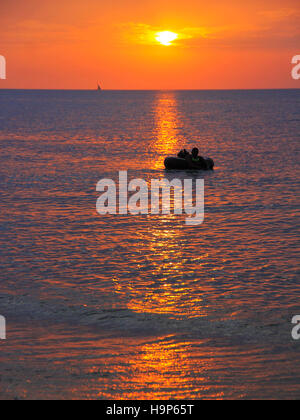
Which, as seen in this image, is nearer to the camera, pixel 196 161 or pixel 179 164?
pixel 196 161

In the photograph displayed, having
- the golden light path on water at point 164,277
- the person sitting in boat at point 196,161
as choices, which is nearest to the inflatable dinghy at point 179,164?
the person sitting in boat at point 196,161

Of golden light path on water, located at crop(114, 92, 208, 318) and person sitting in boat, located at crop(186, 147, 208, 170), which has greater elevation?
person sitting in boat, located at crop(186, 147, 208, 170)

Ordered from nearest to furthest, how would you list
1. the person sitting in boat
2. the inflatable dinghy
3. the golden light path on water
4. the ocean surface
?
the ocean surface → the golden light path on water → the person sitting in boat → the inflatable dinghy

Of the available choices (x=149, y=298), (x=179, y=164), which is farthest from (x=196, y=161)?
(x=149, y=298)

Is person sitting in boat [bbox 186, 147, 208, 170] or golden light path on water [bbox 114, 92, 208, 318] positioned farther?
person sitting in boat [bbox 186, 147, 208, 170]

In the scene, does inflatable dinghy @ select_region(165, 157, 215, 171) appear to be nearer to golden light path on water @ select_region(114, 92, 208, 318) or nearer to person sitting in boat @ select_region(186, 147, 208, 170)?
person sitting in boat @ select_region(186, 147, 208, 170)

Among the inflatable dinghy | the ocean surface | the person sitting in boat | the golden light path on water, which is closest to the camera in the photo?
the ocean surface

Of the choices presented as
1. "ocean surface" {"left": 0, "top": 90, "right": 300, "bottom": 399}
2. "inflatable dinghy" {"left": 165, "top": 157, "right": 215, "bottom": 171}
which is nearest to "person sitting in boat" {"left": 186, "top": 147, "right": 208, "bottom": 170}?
"inflatable dinghy" {"left": 165, "top": 157, "right": 215, "bottom": 171}

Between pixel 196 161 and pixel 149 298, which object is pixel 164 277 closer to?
pixel 149 298

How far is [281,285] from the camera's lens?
1345 centimetres

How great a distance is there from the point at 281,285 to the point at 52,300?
18.5 ft
